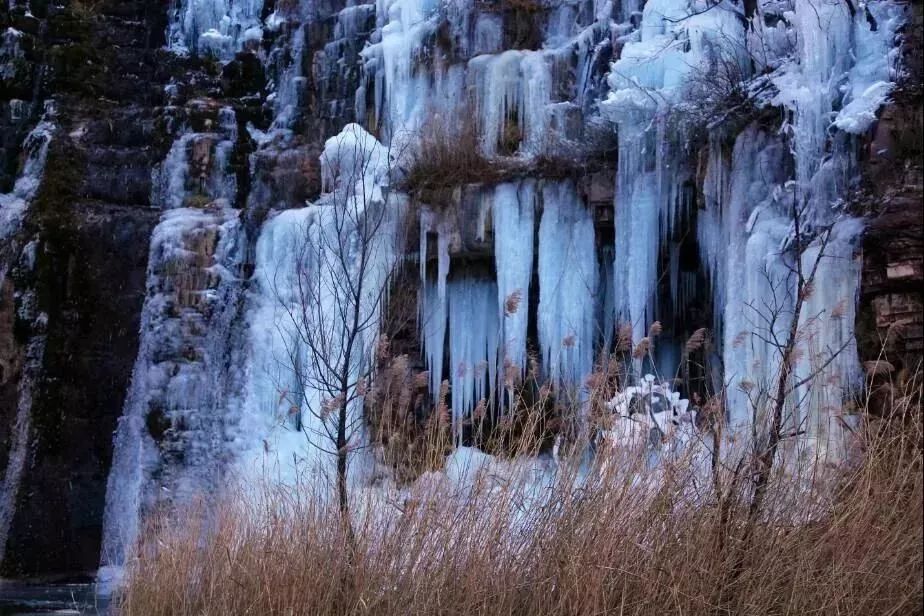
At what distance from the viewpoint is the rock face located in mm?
10664

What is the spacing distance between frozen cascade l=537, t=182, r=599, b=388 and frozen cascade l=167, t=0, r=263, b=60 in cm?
638

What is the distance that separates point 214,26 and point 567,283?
751 centimetres

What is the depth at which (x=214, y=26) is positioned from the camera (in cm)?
1482

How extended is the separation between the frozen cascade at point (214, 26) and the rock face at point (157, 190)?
0.10 metres

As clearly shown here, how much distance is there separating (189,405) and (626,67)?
5583mm

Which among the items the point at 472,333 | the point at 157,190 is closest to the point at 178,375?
the point at 157,190

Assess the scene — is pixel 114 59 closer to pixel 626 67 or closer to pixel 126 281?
pixel 126 281

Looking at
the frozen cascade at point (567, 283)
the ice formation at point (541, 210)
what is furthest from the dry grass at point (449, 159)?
the frozen cascade at point (567, 283)

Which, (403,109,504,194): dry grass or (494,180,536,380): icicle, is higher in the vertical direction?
(403,109,504,194): dry grass

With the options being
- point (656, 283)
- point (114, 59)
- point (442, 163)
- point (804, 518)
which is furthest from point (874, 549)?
point (114, 59)

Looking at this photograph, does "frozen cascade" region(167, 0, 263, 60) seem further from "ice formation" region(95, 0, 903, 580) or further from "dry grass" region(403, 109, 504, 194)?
"dry grass" region(403, 109, 504, 194)

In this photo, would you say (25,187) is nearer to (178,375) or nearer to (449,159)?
(178,375)

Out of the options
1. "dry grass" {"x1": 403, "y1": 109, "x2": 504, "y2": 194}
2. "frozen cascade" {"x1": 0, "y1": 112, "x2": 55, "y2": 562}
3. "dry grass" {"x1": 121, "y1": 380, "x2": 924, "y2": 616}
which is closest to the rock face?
"frozen cascade" {"x1": 0, "y1": 112, "x2": 55, "y2": 562}

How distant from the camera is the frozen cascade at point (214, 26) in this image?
1461cm
